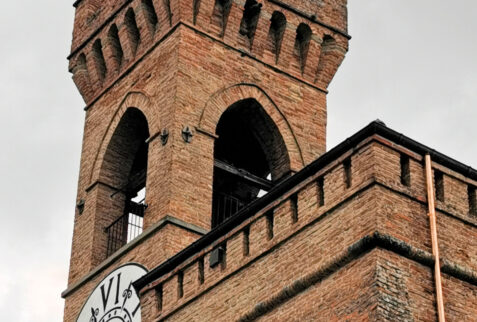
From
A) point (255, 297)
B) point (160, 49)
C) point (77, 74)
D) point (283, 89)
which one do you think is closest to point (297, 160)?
point (283, 89)

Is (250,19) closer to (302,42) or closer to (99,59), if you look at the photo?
(302,42)

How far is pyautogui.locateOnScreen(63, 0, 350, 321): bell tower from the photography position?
28094 millimetres

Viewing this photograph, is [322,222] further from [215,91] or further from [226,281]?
[215,91]

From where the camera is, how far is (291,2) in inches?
1227

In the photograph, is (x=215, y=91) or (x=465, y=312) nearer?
(x=465, y=312)

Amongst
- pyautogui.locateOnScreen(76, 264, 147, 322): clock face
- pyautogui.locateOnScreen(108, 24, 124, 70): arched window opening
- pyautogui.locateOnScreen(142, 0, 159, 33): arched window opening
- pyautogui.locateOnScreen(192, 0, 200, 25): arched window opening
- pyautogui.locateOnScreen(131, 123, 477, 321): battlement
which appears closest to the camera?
pyautogui.locateOnScreen(131, 123, 477, 321): battlement

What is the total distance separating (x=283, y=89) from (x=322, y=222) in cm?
931

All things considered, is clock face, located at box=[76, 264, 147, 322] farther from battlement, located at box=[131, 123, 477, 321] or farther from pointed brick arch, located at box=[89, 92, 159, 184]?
pointed brick arch, located at box=[89, 92, 159, 184]

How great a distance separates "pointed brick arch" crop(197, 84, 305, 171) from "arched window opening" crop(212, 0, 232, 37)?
1258 mm

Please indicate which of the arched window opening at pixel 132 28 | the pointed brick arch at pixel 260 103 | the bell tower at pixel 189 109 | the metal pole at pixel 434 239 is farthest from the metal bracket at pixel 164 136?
the metal pole at pixel 434 239

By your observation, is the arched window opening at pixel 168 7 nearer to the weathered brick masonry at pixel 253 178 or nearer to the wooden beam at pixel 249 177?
the weathered brick masonry at pixel 253 178

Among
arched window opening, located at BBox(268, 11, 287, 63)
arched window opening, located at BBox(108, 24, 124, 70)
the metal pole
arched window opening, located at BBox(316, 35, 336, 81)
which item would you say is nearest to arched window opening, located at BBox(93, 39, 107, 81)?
arched window opening, located at BBox(108, 24, 124, 70)

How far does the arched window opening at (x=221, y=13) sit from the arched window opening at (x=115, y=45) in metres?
2.22

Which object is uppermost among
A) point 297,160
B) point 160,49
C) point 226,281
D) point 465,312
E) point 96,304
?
point 160,49
